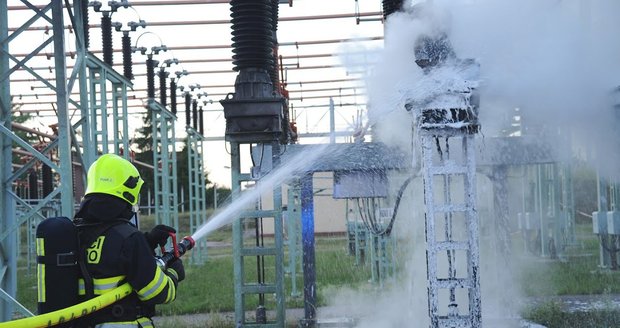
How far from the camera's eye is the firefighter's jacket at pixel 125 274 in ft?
13.9

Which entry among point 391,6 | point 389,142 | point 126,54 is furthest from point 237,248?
point 126,54

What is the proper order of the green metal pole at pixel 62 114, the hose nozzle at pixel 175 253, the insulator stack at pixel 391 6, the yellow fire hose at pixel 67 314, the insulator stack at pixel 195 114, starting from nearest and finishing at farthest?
the yellow fire hose at pixel 67 314 → the hose nozzle at pixel 175 253 → the green metal pole at pixel 62 114 → the insulator stack at pixel 391 6 → the insulator stack at pixel 195 114

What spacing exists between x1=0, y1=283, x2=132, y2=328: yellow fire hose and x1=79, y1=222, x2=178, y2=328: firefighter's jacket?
7 centimetres

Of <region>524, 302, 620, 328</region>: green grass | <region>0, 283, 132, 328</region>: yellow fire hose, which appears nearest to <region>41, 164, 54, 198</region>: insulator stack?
<region>524, 302, 620, 328</region>: green grass

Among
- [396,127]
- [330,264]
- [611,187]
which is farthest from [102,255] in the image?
[330,264]

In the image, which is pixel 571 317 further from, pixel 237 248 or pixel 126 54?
pixel 126 54

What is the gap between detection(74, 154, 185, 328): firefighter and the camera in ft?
13.9

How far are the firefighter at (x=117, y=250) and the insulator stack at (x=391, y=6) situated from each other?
139 inches

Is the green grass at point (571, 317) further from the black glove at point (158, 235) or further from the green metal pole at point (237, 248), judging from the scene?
the black glove at point (158, 235)

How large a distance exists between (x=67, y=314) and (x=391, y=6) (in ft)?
15.5

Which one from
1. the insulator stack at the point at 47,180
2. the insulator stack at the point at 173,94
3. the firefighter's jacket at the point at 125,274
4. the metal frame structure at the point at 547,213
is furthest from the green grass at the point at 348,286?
the firefighter's jacket at the point at 125,274

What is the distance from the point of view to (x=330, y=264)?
1936 centimetres

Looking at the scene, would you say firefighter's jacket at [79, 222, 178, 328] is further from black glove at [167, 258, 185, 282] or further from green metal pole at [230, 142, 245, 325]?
green metal pole at [230, 142, 245, 325]

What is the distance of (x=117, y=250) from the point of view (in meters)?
4.23
